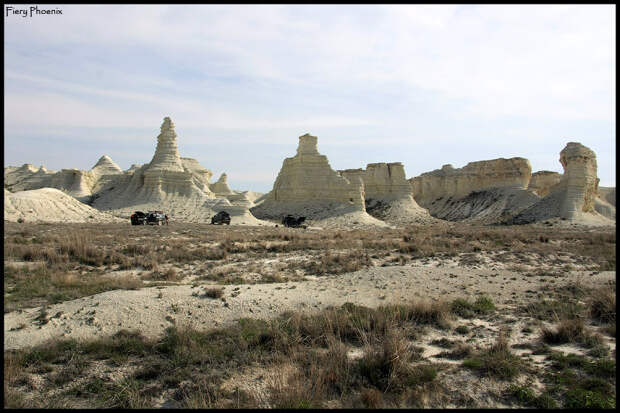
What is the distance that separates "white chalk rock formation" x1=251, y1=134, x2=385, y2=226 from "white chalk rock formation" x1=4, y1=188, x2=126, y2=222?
69.1ft

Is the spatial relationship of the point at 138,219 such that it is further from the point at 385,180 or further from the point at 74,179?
the point at 385,180

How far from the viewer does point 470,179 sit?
226 ft

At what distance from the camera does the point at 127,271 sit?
12992mm

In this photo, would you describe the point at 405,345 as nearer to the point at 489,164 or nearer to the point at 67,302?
the point at 67,302

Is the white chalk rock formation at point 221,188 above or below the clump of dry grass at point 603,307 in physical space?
above

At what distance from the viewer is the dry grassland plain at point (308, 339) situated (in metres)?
5.18

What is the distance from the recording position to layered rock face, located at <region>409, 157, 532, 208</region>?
6262 centimetres

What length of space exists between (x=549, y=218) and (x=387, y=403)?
4648 cm

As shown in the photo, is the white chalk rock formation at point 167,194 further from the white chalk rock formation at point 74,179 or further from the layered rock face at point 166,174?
the white chalk rock formation at point 74,179

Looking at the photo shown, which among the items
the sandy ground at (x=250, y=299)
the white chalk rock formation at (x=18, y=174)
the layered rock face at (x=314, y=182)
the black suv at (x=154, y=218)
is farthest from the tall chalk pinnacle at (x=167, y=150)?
the sandy ground at (x=250, y=299)

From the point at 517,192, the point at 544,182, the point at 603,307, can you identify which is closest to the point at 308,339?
the point at 603,307

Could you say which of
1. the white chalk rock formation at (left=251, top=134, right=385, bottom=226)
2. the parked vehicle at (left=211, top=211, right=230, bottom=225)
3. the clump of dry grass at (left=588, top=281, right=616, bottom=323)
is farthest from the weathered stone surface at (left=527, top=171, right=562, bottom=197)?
the clump of dry grass at (left=588, top=281, right=616, bottom=323)

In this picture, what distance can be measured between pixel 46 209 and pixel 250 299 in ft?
104

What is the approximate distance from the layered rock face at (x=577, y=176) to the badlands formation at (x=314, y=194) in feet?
0.35
